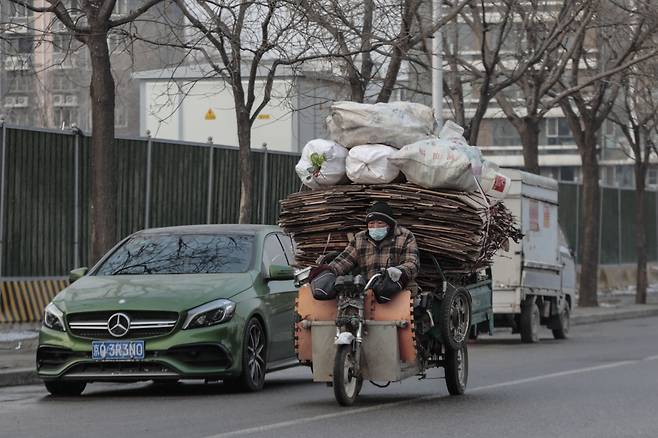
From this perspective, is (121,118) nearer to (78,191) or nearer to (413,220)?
(78,191)

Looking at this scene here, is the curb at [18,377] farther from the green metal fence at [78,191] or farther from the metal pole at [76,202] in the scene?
the metal pole at [76,202]

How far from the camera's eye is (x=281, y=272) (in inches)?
585

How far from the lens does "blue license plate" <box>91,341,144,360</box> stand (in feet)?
45.0

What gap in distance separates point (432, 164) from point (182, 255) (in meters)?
2.95

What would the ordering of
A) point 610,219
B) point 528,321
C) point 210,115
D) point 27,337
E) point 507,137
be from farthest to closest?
point 507,137 → point 610,219 → point 210,115 → point 528,321 → point 27,337

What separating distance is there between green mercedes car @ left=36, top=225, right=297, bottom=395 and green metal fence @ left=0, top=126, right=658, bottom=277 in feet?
26.0

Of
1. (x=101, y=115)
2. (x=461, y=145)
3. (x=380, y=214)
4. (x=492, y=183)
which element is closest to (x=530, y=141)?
(x=101, y=115)

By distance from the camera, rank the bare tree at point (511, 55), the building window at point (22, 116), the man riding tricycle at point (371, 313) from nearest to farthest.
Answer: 1. the man riding tricycle at point (371, 313)
2. the bare tree at point (511, 55)
3. the building window at point (22, 116)

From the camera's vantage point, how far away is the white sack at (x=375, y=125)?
1390 cm

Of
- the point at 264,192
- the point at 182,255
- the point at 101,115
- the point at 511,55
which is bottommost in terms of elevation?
the point at 182,255

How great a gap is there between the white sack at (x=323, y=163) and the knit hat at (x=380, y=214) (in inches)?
32.3

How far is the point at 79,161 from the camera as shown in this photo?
2412cm

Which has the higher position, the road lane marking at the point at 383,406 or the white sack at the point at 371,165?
the white sack at the point at 371,165

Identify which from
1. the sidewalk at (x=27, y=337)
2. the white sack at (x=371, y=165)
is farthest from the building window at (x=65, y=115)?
the white sack at (x=371, y=165)
